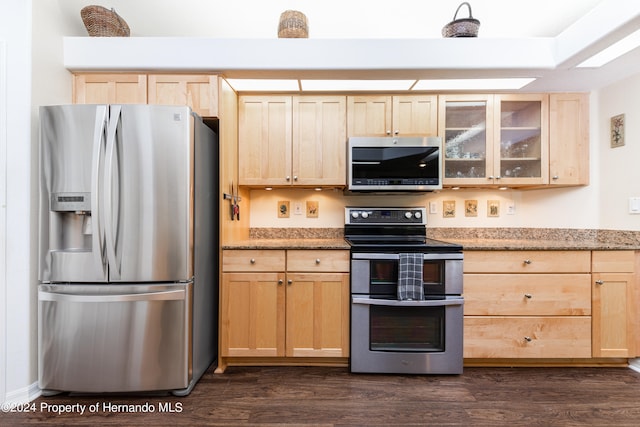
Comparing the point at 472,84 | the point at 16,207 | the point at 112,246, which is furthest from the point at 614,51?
the point at 16,207

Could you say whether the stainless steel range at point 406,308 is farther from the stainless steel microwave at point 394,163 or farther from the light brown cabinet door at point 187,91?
the light brown cabinet door at point 187,91

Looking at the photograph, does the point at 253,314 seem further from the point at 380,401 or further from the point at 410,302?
the point at 410,302

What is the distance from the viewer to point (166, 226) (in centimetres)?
174

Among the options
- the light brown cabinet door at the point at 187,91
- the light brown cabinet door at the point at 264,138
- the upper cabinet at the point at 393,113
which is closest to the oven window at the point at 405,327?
the light brown cabinet door at the point at 264,138

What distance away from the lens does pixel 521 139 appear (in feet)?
8.11

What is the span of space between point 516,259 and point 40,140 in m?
3.05

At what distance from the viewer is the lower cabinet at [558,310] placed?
6.71ft

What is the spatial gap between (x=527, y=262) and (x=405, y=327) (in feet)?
3.12

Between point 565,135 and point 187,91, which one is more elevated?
point 187,91

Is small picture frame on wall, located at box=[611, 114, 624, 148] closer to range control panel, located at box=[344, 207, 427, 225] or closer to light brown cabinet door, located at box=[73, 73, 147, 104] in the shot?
range control panel, located at box=[344, 207, 427, 225]

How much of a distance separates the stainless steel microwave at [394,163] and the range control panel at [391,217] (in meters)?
0.34

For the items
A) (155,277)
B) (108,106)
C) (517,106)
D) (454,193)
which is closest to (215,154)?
(108,106)

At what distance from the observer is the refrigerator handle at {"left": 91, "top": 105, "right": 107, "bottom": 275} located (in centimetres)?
165

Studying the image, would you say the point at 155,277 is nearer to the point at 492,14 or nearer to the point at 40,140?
the point at 40,140
